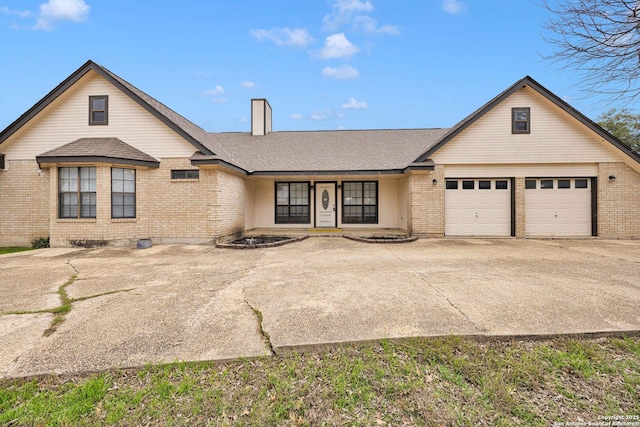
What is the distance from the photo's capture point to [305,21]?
2177cm

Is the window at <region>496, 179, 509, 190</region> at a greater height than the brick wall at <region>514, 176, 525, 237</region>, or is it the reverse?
the window at <region>496, 179, 509, 190</region>

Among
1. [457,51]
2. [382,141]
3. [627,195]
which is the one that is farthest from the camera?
[457,51]

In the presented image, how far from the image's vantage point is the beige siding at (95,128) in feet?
35.8

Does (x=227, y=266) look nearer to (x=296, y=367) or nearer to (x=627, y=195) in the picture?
(x=296, y=367)

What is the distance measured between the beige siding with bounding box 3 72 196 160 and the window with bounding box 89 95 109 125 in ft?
0.47

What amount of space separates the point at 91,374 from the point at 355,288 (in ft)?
12.2

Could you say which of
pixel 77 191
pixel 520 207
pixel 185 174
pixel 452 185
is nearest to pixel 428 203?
Result: pixel 452 185

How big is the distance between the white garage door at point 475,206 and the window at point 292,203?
6.82m

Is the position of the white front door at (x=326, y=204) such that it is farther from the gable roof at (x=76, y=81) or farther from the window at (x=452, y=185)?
the gable roof at (x=76, y=81)

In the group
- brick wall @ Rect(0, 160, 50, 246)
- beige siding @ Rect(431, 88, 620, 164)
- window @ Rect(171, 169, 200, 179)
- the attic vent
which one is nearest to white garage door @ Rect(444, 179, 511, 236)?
beige siding @ Rect(431, 88, 620, 164)

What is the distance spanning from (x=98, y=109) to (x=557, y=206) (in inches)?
748

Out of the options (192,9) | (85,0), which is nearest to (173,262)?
(192,9)

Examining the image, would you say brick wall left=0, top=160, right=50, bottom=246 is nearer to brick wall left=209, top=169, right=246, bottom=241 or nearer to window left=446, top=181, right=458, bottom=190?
brick wall left=209, top=169, right=246, bottom=241

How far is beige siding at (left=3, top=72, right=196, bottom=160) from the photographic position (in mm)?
10914
